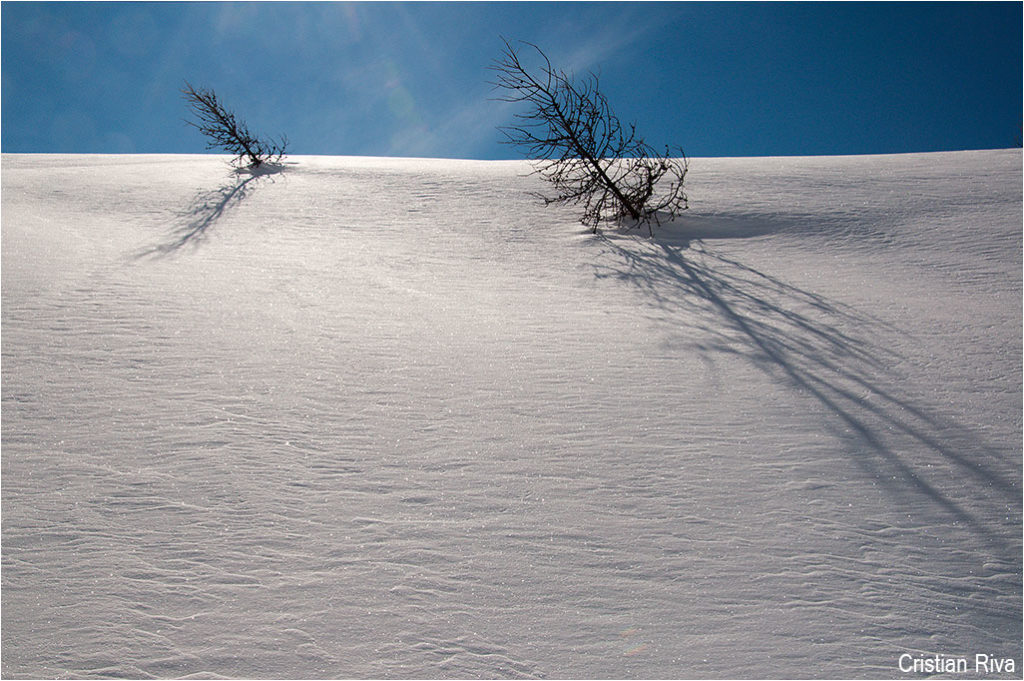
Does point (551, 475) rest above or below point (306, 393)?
below

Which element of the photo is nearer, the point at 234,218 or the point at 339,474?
the point at 339,474

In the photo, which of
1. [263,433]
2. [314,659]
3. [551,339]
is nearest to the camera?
[314,659]

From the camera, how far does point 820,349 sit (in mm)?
3199

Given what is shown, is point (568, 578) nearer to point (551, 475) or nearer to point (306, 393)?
point (551, 475)

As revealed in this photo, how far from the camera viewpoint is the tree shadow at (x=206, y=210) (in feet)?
16.7

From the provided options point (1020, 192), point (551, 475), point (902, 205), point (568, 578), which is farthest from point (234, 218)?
point (1020, 192)

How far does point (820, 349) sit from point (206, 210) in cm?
620

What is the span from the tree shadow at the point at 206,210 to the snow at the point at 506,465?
1.53 ft

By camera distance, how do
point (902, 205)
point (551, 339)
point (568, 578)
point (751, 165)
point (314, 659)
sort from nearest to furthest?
point (314, 659) → point (568, 578) → point (551, 339) → point (902, 205) → point (751, 165)

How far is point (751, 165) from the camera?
8680 millimetres

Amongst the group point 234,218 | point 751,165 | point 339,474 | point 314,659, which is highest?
point 751,165

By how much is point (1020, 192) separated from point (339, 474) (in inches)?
293

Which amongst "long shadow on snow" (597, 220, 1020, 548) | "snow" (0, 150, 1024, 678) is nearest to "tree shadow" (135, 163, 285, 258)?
"snow" (0, 150, 1024, 678)

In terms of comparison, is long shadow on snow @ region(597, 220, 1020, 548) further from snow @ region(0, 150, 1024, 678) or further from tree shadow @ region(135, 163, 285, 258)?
tree shadow @ region(135, 163, 285, 258)
